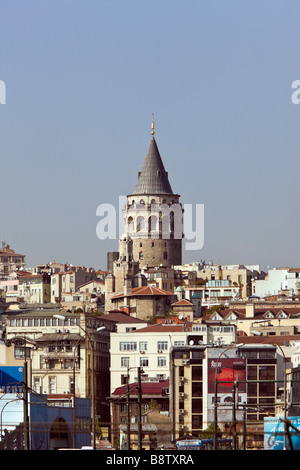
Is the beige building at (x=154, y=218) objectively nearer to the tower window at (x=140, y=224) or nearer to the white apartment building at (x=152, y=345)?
the tower window at (x=140, y=224)

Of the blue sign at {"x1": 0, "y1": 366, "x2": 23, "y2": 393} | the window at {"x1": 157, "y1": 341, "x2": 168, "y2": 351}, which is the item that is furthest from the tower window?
the blue sign at {"x1": 0, "y1": 366, "x2": 23, "y2": 393}

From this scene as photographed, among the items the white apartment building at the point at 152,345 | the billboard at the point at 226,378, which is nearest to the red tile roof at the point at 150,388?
the billboard at the point at 226,378

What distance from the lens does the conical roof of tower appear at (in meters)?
181

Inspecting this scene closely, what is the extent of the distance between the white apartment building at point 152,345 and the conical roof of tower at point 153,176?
291 feet

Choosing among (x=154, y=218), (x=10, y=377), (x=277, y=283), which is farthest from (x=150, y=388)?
(x=154, y=218)

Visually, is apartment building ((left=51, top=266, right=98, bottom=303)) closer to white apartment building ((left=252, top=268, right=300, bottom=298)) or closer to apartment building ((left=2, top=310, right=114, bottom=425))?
white apartment building ((left=252, top=268, right=300, bottom=298))

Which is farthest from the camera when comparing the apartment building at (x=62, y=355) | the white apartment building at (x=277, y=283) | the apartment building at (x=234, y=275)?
the apartment building at (x=234, y=275)

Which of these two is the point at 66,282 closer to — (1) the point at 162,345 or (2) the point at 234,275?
(2) the point at 234,275

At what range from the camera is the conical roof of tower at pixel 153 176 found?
180750mm

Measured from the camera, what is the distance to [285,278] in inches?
6348

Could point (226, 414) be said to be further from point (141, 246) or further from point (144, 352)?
point (141, 246)

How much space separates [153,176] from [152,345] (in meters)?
92.2

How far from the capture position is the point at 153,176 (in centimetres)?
18138
